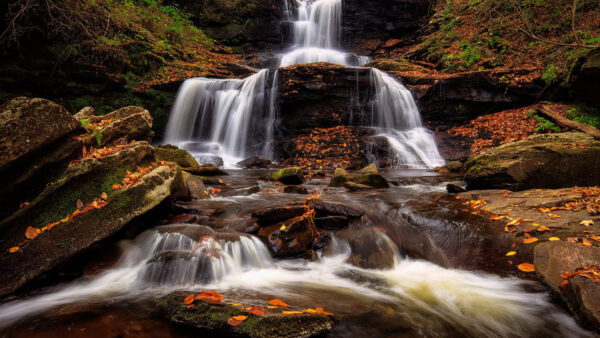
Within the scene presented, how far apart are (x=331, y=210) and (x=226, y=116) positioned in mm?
11551

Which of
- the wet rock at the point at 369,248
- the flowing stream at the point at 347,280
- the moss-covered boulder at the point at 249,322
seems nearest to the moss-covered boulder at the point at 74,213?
the flowing stream at the point at 347,280

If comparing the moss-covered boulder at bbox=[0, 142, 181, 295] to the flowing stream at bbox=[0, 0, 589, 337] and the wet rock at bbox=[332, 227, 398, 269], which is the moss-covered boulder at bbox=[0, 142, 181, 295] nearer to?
the flowing stream at bbox=[0, 0, 589, 337]

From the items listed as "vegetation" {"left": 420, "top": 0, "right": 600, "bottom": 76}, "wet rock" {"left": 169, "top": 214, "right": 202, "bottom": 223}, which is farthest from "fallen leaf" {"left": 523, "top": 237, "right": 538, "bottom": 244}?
"vegetation" {"left": 420, "top": 0, "right": 600, "bottom": 76}

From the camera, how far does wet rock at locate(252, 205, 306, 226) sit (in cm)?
445

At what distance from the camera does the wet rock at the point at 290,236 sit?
3.98 metres

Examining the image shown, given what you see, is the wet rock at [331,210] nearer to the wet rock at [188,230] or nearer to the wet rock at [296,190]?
the wet rock at [188,230]

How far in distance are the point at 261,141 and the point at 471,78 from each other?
11293 millimetres

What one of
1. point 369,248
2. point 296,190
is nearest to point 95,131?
point 296,190

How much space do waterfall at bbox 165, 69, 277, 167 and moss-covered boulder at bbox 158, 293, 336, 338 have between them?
471 inches

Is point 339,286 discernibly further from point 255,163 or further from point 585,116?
point 585,116

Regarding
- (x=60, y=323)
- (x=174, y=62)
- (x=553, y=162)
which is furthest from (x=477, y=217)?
(x=174, y=62)

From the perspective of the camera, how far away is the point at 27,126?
126 inches

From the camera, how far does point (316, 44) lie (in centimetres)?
2592

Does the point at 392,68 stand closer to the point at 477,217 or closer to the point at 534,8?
the point at 534,8
